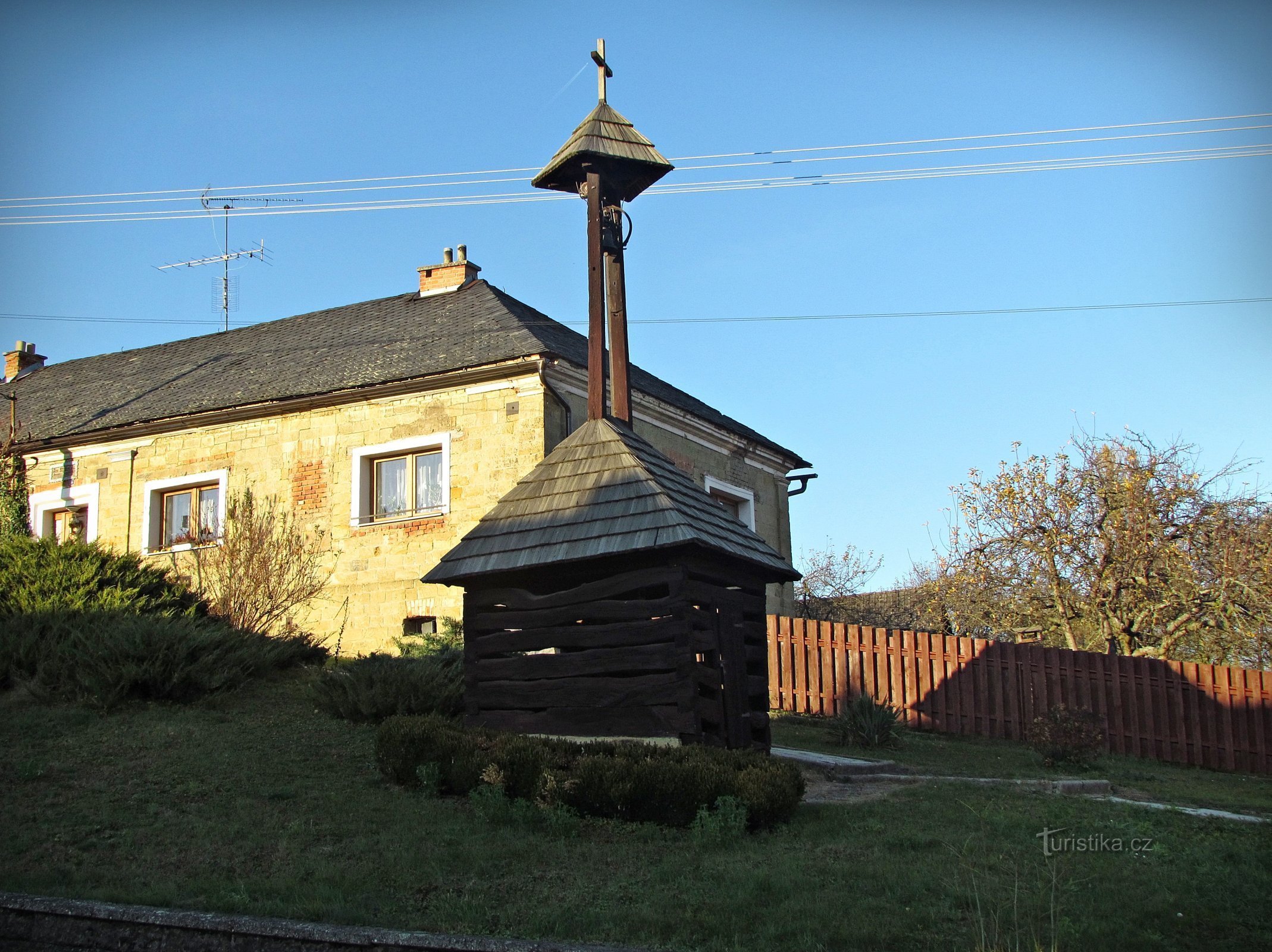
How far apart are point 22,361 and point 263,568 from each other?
12381mm

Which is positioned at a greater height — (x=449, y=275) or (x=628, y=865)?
(x=449, y=275)

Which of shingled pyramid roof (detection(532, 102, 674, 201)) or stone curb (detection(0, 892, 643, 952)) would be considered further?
shingled pyramid roof (detection(532, 102, 674, 201))

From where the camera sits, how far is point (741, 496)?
72.1 feet

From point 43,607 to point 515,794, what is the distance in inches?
343

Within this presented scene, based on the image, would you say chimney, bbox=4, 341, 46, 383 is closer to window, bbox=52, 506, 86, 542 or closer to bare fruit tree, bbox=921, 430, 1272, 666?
window, bbox=52, 506, 86, 542

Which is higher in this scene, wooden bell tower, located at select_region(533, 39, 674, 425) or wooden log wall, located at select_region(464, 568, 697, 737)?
wooden bell tower, located at select_region(533, 39, 674, 425)

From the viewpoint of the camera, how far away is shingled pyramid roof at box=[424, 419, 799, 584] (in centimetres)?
891

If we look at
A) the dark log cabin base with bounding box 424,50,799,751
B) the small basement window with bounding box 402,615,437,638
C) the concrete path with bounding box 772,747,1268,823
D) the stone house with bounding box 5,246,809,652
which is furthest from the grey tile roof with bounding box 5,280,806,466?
the concrete path with bounding box 772,747,1268,823

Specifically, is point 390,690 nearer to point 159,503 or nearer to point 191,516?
point 191,516

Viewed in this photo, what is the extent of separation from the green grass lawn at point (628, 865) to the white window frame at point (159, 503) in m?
9.49

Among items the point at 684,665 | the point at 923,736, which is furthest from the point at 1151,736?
the point at 684,665

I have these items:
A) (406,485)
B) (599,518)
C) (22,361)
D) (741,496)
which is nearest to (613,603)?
(599,518)

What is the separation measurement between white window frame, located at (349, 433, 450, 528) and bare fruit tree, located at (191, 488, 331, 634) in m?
0.74

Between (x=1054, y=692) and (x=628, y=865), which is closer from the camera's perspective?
(x=628, y=865)
